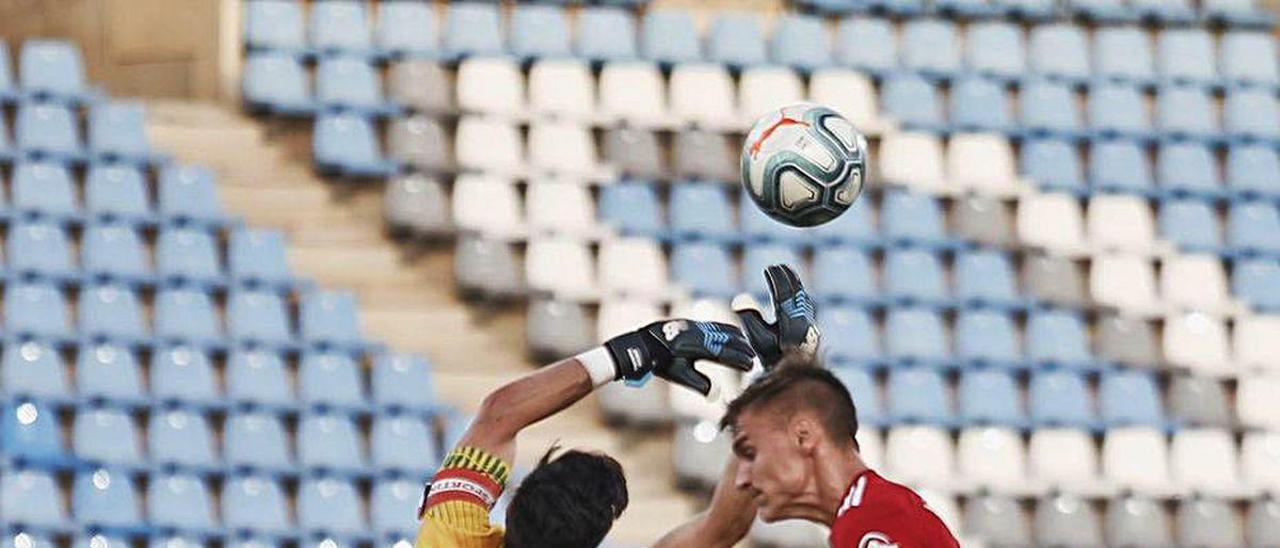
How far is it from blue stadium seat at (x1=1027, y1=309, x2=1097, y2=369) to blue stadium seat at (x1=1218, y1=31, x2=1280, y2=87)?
202cm

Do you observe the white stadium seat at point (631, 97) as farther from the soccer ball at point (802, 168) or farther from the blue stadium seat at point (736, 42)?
the soccer ball at point (802, 168)

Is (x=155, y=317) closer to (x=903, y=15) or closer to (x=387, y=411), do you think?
(x=387, y=411)

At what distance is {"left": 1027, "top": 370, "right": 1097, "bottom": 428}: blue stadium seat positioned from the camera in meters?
11.3

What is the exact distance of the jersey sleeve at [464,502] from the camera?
4.33 meters

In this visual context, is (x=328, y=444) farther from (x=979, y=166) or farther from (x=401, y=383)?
(x=979, y=166)

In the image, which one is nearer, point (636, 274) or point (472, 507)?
point (472, 507)

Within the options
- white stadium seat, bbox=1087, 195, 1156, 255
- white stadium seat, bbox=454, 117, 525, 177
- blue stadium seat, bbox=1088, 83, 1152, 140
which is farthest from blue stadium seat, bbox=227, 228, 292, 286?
blue stadium seat, bbox=1088, 83, 1152, 140

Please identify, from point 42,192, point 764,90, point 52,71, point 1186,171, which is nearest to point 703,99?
point 764,90

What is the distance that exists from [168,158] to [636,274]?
223 centimetres

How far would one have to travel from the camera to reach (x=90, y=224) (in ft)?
35.2

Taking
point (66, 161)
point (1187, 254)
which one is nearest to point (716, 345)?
point (66, 161)

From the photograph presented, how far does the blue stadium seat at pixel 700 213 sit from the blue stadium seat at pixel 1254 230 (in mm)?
2635

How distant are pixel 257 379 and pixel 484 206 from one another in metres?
1.52

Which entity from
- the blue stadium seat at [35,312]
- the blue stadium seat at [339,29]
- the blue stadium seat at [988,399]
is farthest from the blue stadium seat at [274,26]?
the blue stadium seat at [988,399]
